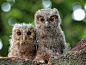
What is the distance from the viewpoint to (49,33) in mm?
3395

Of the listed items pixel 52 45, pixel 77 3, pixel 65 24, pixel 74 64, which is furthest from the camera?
pixel 77 3

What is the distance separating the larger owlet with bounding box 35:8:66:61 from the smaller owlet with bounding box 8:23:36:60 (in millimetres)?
137

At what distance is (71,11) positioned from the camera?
5945 mm

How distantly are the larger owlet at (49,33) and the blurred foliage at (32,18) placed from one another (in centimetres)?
192

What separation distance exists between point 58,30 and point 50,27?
22cm

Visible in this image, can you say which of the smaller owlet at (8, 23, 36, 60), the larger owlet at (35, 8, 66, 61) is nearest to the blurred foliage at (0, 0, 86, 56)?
the larger owlet at (35, 8, 66, 61)

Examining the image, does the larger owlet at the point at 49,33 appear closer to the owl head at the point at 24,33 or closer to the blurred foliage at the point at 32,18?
the owl head at the point at 24,33

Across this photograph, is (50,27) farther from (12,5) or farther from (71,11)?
(12,5)

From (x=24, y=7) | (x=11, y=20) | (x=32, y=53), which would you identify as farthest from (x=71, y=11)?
(x=32, y=53)

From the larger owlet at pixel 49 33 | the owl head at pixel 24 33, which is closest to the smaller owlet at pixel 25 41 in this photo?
the owl head at pixel 24 33

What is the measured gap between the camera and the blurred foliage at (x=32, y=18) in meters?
5.54

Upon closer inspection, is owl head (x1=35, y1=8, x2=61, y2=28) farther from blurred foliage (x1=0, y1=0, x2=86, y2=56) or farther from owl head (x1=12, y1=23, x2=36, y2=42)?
blurred foliage (x1=0, y1=0, x2=86, y2=56)

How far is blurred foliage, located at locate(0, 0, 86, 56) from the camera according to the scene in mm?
5543

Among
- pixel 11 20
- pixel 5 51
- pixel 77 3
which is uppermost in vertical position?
pixel 77 3
